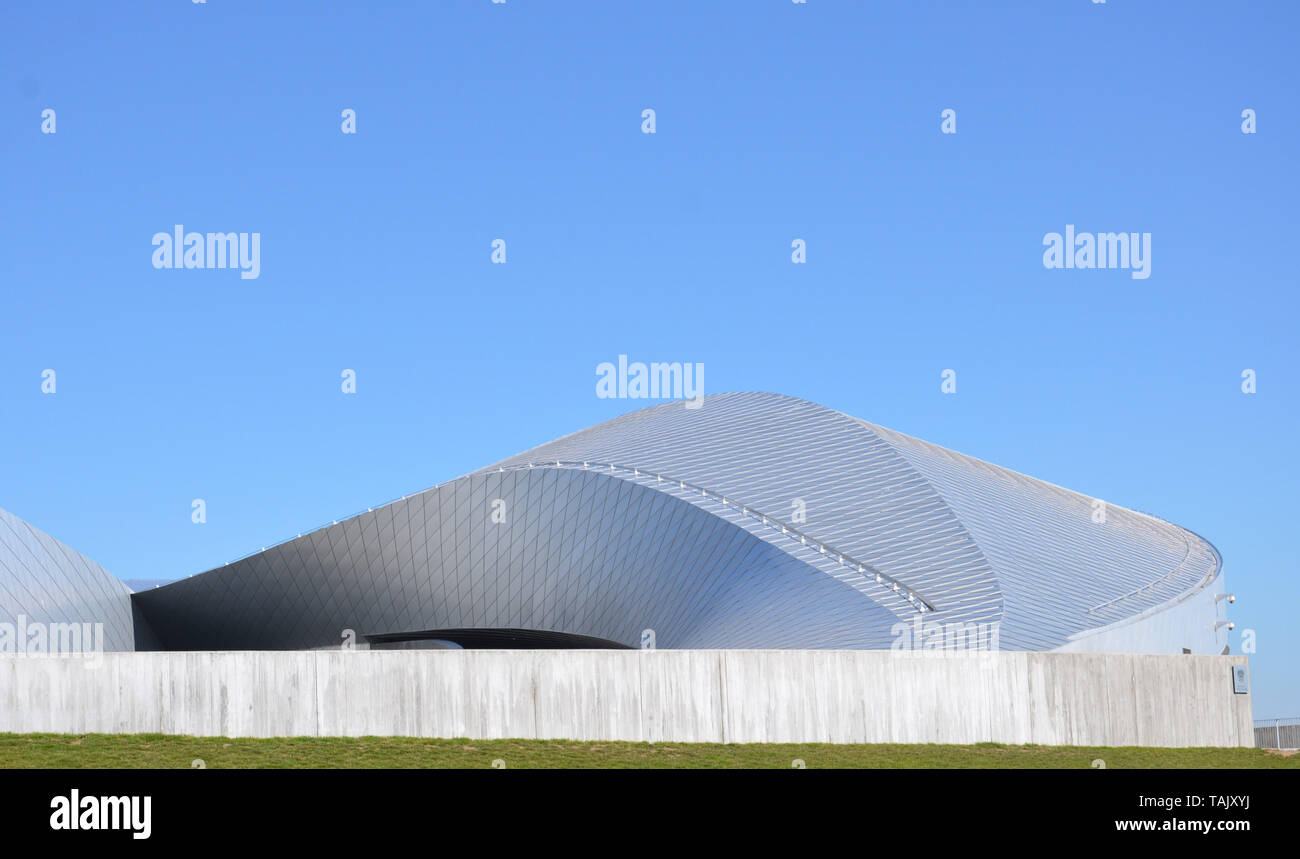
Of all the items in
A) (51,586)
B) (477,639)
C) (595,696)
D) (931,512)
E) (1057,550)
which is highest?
(931,512)

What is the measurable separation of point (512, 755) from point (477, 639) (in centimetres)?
3626

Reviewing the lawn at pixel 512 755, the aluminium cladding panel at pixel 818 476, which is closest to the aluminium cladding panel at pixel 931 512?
the aluminium cladding panel at pixel 818 476

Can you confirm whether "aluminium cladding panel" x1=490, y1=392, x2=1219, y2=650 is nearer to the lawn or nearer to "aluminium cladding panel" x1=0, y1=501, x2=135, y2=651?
the lawn

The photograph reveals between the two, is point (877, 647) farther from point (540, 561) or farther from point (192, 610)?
point (192, 610)

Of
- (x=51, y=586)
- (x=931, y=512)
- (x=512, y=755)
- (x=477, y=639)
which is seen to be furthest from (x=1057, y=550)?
(x=51, y=586)

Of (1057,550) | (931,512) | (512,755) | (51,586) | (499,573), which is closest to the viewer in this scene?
(512,755)

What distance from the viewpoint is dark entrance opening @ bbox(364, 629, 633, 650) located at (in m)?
56.0

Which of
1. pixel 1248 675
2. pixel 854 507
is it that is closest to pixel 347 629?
pixel 854 507

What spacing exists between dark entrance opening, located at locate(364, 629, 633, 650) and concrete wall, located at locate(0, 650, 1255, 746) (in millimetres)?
29645

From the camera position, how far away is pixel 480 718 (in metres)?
24.6

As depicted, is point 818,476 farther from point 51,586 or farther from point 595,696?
point 51,586

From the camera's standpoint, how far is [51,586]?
134 feet

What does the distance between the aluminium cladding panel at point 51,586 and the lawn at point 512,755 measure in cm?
1561
